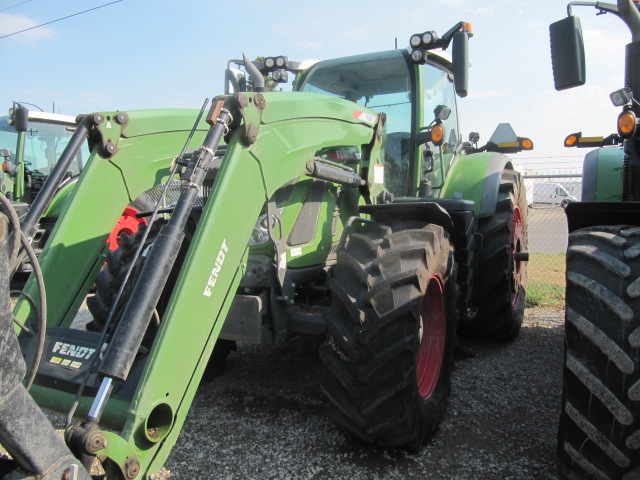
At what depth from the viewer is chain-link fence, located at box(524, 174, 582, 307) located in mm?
7137

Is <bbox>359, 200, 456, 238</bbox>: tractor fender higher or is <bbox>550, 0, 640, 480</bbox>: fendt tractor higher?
<bbox>359, 200, 456, 238</bbox>: tractor fender

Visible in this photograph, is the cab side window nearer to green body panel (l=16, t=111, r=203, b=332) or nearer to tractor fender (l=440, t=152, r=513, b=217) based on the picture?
tractor fender (l=440, t=152, r=513, b=217)

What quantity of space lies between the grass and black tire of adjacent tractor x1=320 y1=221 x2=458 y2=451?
437 cm

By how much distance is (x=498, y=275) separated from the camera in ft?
15.2

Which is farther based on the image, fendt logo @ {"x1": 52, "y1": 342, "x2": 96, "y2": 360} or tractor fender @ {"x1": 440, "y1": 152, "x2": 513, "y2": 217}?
tractor fender @ {"x1": 440, "y1": 152, "x2": 513, "y2": 217}

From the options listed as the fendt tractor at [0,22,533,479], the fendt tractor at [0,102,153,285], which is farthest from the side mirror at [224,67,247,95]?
the fendt tractor at [0,102,153,285]

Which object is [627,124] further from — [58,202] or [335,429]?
[58,202]

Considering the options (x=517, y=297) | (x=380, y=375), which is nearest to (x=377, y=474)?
(x=380, y=375)

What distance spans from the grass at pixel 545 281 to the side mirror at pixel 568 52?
4479 mm

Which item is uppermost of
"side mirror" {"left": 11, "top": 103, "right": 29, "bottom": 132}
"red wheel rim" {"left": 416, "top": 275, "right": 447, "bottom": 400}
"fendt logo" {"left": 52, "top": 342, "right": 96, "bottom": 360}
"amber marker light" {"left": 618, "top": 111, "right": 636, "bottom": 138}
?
"side mirror" {"left": 11, "top": 103, "right": 29, "bottom": 132}

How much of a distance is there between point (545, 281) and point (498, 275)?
Answer: 165 inches

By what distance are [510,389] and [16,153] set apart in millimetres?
7604

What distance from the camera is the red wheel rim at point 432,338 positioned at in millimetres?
3340

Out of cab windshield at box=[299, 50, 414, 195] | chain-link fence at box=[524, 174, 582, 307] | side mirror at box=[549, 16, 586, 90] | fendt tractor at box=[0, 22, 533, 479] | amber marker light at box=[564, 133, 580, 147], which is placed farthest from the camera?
chain-link fence at box=[524, 174, 582, 307]
